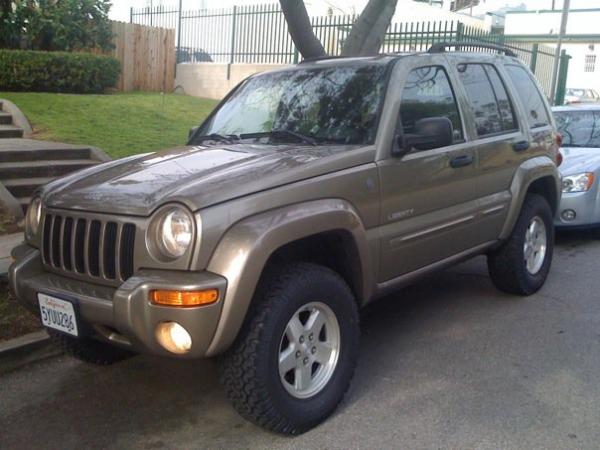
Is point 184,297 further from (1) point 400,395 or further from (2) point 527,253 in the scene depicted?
(2) point 527,253

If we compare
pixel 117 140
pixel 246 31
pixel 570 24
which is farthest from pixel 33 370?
pixel 570 24

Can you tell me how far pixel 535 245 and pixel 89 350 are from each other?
3661 millimetres

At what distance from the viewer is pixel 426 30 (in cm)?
1373

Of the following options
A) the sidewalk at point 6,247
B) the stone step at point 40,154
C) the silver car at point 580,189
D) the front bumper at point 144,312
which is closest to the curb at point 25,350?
the sidewalk at point 6,247

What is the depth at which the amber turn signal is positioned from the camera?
3.00 meters

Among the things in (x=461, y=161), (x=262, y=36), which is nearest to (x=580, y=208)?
(x=461, y=161)

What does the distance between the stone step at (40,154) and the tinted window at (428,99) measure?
5.40 meters

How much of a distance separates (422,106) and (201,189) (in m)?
1.89

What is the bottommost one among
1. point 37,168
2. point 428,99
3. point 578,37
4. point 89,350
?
point 89,350

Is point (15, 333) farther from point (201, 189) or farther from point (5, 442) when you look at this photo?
point (201, 189)

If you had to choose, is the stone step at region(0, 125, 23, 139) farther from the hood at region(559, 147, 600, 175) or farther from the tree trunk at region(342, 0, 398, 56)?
the hood at region(559, 147, 600, 175)

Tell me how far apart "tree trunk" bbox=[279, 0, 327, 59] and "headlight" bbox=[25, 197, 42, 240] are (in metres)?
3.81

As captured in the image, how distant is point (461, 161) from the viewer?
461 cm

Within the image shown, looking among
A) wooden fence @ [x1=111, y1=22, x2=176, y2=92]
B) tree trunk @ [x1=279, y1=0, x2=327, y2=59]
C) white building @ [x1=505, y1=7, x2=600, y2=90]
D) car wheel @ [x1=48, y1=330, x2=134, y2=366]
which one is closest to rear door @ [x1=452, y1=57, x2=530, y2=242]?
tree trunk @ [x1=279, y1=0, x2=327, y2=59]
